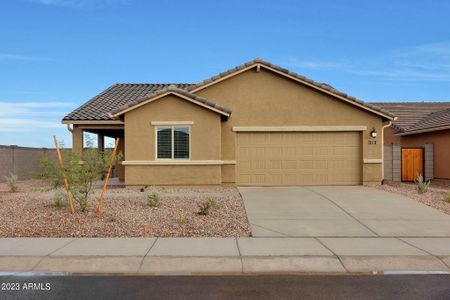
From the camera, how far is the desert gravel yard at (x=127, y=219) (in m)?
9.27

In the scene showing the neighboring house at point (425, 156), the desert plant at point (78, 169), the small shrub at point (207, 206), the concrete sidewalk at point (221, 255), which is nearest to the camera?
the concrete sidewalk at point (221, 255)

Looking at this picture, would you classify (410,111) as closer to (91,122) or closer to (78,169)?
(91,122)

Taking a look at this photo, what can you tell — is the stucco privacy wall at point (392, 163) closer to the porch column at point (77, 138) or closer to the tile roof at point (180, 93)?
the tile roof at point (180, 93)

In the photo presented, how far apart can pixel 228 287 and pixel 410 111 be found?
93.5 feet

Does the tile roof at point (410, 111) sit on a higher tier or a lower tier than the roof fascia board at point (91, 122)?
higher

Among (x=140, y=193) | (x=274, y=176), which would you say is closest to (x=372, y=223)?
(x=274, y=176)

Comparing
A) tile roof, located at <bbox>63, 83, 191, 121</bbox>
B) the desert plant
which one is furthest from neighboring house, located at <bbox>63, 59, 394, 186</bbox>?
the desert plant

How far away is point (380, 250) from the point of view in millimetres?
7910

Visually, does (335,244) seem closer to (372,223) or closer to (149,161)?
(372,223)

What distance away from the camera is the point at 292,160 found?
17.2 metres

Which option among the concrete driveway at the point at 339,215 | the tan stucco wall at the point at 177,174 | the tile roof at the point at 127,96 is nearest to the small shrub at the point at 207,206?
the concrete driveway at the point at 339,215

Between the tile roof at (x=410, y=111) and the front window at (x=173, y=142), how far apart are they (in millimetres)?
16024

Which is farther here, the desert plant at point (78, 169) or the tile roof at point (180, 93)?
the tile roof at point (180, 93)

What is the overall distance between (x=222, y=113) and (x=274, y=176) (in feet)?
11.4
